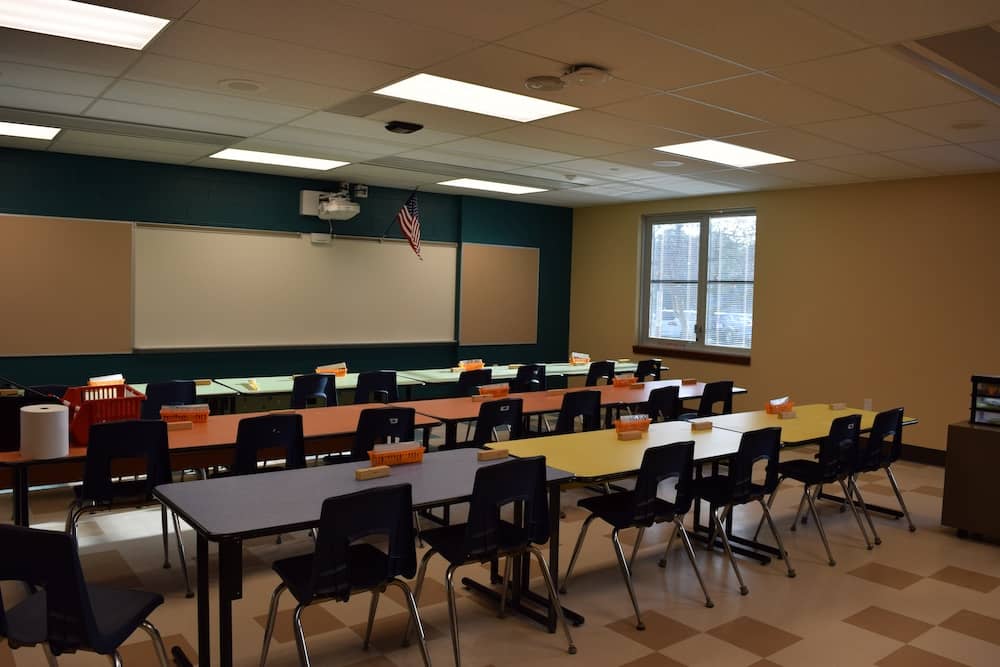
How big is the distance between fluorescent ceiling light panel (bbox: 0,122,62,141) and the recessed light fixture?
13.5ft

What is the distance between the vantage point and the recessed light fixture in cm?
931

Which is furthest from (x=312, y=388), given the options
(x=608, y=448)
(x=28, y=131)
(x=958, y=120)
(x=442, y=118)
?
(x=958, y=120)

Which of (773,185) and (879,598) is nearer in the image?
(879,598)

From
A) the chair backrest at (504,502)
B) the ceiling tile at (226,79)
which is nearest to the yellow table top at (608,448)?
the chair backrest at (504,502)

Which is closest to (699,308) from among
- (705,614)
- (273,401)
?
(273,401)

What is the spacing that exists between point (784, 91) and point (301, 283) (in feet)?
20.7

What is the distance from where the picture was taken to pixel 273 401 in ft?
22.5

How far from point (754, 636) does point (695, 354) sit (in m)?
6.51

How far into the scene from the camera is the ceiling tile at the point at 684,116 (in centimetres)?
518

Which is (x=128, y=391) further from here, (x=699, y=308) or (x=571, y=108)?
(x=699, y=308)

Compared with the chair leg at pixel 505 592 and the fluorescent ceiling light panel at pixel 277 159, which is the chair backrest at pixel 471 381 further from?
the chair leg at pixel 505 592

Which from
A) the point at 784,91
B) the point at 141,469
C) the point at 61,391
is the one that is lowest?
the point at 141,469

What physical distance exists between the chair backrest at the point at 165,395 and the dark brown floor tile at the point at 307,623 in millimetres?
2379

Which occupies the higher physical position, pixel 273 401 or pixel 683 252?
pixel 683 252
